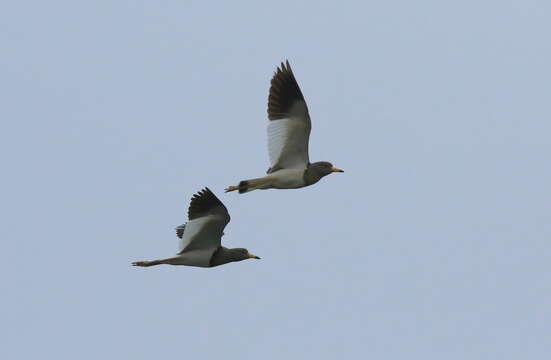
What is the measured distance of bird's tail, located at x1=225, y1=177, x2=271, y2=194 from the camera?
22.0 meters

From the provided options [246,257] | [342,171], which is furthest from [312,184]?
[246,257]

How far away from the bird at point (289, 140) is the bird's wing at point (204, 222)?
5.64 ft

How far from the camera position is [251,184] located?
22031 mm

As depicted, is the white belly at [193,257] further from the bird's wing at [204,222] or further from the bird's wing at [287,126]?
the bird's wing at [287,126]

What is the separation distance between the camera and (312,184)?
2258 centimetres

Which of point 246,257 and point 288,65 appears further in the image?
point 288,65

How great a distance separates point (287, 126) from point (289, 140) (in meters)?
0.26

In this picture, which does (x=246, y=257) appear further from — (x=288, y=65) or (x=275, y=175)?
(x=288, y=65)

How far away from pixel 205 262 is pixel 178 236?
2.58 meters

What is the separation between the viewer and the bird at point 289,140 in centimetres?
2233

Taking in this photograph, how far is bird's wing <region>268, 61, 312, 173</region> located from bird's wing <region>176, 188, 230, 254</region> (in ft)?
8.31

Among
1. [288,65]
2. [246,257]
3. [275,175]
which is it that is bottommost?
[246,257]

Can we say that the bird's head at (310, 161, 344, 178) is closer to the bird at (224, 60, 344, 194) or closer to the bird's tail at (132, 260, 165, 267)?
the bird at (224, 60, 344, 194)

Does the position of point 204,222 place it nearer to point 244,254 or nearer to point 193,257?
point 193,257
